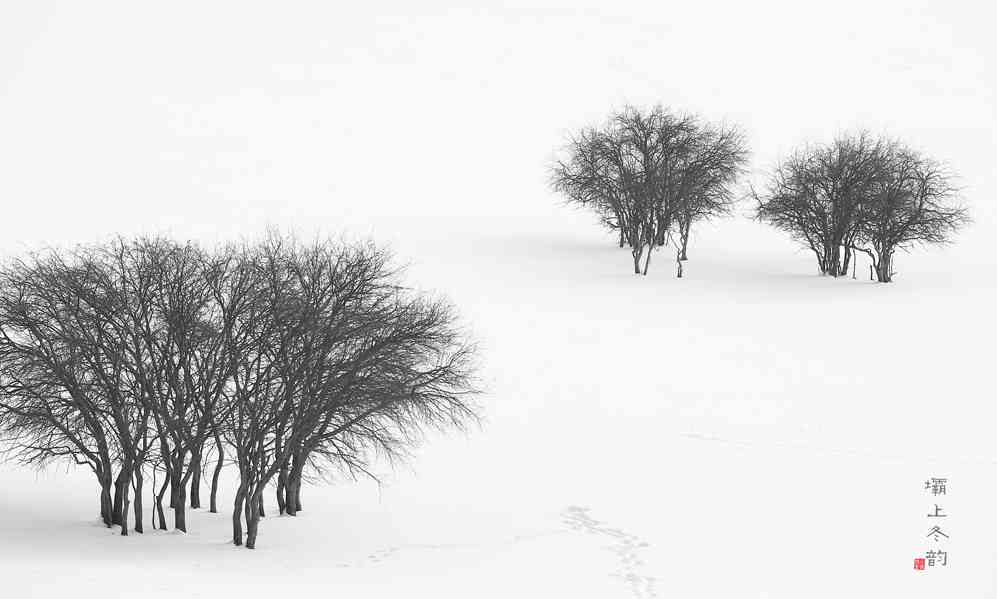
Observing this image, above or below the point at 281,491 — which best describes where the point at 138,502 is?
above

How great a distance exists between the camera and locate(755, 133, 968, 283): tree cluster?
Answer: 5025 cm

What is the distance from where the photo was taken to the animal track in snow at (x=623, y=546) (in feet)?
61.2

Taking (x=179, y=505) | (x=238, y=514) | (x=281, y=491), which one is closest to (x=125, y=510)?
(x=179, y=505)

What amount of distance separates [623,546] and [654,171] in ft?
121

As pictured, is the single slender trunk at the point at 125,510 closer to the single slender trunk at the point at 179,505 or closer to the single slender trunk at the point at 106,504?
the single slender trunk at the point at 106,504

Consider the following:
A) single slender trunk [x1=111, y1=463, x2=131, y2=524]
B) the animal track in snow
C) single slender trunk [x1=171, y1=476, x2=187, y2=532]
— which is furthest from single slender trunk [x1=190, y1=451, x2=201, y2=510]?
the animal track in snow

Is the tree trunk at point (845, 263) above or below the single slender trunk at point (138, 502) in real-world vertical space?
above

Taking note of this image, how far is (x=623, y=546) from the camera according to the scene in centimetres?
2197

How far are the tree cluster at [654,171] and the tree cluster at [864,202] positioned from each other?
406 cm

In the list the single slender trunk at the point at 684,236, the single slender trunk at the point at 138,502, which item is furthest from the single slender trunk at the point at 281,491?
the single slender trunk at the point at 684,236

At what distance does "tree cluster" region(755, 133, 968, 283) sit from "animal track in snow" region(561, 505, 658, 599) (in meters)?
32.4

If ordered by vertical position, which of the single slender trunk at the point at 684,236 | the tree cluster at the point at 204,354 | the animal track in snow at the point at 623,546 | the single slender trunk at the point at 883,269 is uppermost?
the single slender trunk at the point at 684,236

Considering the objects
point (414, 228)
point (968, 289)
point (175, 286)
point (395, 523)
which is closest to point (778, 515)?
point (395, 523)

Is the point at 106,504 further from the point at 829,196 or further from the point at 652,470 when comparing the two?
the point at 829,196
